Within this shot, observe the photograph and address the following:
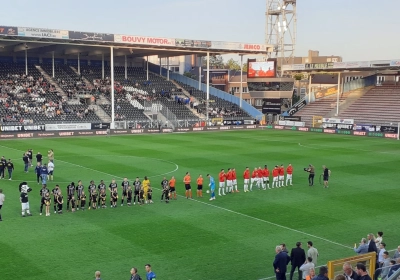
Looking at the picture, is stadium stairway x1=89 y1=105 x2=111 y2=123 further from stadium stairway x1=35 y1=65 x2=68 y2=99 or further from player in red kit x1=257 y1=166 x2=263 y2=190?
player in red kit x1=257 y1=166 x2=263 y2=190

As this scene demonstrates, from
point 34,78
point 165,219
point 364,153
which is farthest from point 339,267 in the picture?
point 34,78

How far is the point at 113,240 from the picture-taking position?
16625mm

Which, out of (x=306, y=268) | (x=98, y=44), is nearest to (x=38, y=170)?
(x=306, y=268)

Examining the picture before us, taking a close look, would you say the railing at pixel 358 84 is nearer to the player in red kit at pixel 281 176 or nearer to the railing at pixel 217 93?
the railing at pixel 217 93

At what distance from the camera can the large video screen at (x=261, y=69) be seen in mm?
70500

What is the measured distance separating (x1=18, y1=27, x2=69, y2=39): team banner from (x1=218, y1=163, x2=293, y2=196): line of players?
3642cm

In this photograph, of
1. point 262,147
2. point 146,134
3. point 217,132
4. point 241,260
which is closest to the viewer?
point 241,260

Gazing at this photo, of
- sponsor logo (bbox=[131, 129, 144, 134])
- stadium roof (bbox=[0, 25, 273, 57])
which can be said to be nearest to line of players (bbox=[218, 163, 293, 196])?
sponsor logo (bbox=[131, 129, 144, 134])

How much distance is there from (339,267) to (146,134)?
4775 centimetres

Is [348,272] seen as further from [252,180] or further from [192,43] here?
[192,43]

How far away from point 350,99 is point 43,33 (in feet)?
146

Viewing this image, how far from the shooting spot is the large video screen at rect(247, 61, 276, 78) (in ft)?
231

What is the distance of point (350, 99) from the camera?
7112 centimetres

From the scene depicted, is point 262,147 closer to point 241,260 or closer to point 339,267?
point 241,260
